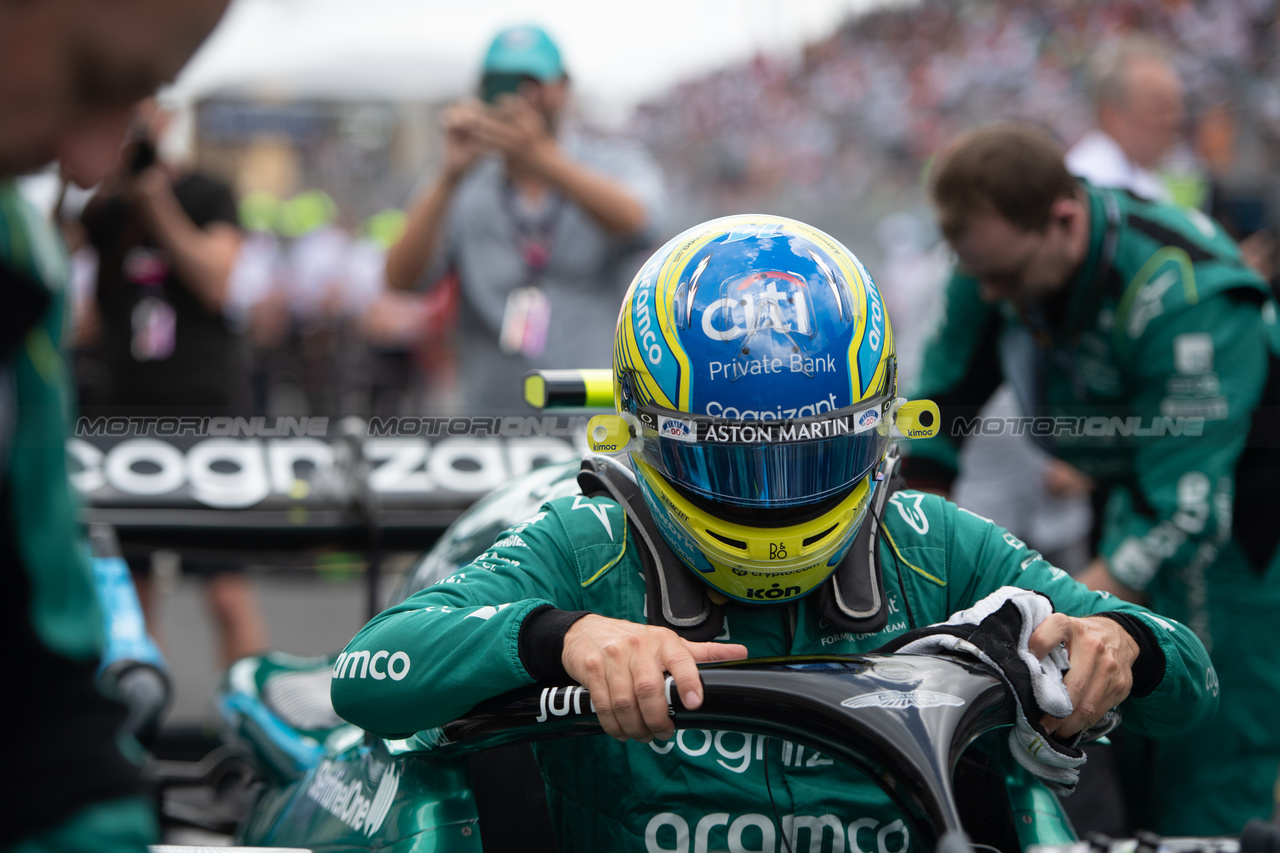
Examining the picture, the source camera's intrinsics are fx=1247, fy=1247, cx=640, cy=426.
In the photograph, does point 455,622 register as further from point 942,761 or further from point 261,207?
point 261,207

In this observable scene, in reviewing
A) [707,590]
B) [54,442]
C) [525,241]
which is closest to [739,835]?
[707,590]

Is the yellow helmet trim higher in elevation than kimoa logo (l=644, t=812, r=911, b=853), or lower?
higher

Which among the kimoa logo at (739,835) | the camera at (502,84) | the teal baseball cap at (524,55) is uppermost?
the teal baseball cap at (524,55)

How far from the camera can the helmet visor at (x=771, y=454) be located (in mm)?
1667

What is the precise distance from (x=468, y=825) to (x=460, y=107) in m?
2.81

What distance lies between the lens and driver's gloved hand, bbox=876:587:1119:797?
1581mm

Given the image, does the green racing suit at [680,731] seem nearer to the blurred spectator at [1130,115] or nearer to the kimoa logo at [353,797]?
the kimoa logo at [353,797]

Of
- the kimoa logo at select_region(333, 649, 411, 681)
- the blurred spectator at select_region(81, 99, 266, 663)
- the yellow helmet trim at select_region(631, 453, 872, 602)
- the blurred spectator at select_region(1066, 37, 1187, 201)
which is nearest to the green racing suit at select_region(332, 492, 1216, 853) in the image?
the kimoa logo at select_region(333, 649, 411, 681)

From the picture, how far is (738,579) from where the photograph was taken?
5.78ft

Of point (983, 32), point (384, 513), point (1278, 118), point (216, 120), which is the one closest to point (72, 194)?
point (384, 513)

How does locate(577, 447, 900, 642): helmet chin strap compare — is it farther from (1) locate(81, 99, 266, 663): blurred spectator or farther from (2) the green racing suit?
(1) locate(81, 99, 266, 663): blurred spectator

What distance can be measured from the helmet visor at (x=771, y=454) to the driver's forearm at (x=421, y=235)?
266cm

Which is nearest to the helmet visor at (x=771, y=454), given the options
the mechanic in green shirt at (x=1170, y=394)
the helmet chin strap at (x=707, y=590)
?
the helmet chin strap at (x=707, y=590)

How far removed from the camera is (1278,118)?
1064 centimetres
